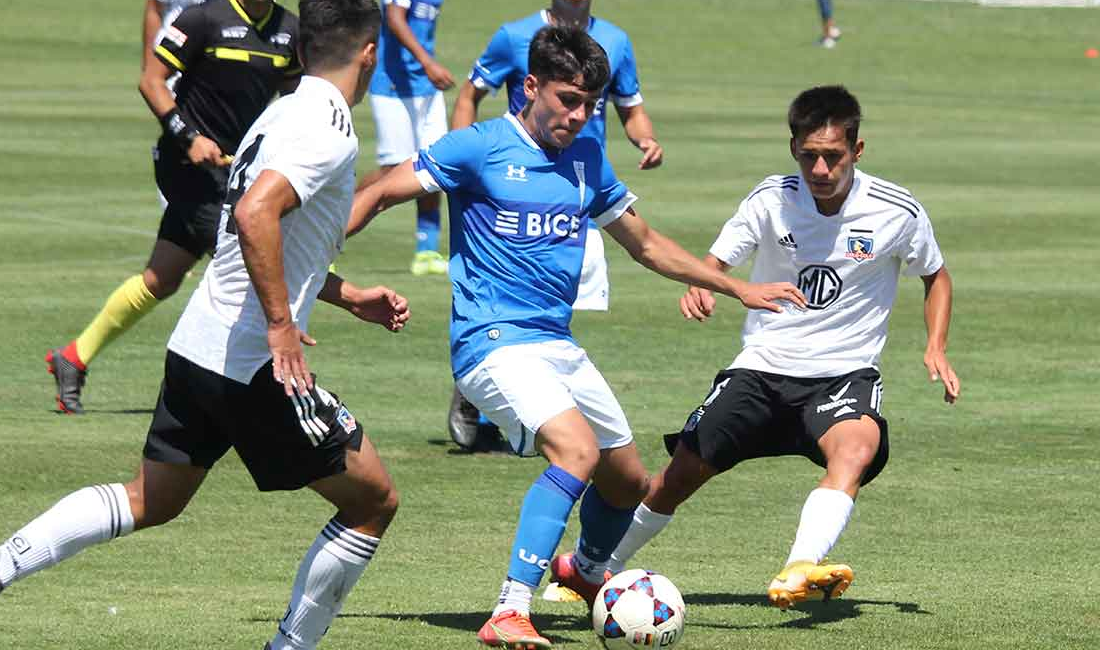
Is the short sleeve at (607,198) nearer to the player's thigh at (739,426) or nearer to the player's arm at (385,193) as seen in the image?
the player's arm at (385,193)

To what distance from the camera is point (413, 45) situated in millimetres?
15109

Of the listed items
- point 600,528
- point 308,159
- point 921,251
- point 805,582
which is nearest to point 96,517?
point 308,159

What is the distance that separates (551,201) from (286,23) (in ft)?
12.7

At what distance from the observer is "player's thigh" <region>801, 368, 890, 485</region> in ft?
25.0

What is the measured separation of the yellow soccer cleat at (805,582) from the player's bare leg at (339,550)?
4.51 ft

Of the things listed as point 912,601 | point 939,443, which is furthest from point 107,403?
point 912,601

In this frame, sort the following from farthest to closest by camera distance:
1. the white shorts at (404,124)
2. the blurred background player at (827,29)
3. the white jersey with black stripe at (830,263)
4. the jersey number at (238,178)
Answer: the blurred background player at (827,29), the white shorts at (404,124), the white jersey with black stripe at (830,263), the jersey number at (238,178)

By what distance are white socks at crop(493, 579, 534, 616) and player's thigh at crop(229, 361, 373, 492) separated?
77 cm

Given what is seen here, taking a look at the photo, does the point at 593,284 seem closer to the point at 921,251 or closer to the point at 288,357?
the point at 921,251

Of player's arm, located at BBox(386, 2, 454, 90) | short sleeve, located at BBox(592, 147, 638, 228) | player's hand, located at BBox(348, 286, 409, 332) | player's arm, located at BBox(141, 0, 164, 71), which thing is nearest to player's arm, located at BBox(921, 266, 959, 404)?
short sleeve, located at BBox(592, 147, 638, 228)

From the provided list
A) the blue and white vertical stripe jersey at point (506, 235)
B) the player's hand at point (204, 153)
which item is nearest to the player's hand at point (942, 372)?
the blue and white vertical stripe jersey at point (506, 235)

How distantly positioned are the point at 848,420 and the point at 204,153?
399cm

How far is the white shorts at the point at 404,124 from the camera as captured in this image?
52.5ft

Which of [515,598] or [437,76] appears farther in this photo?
[437,76]
